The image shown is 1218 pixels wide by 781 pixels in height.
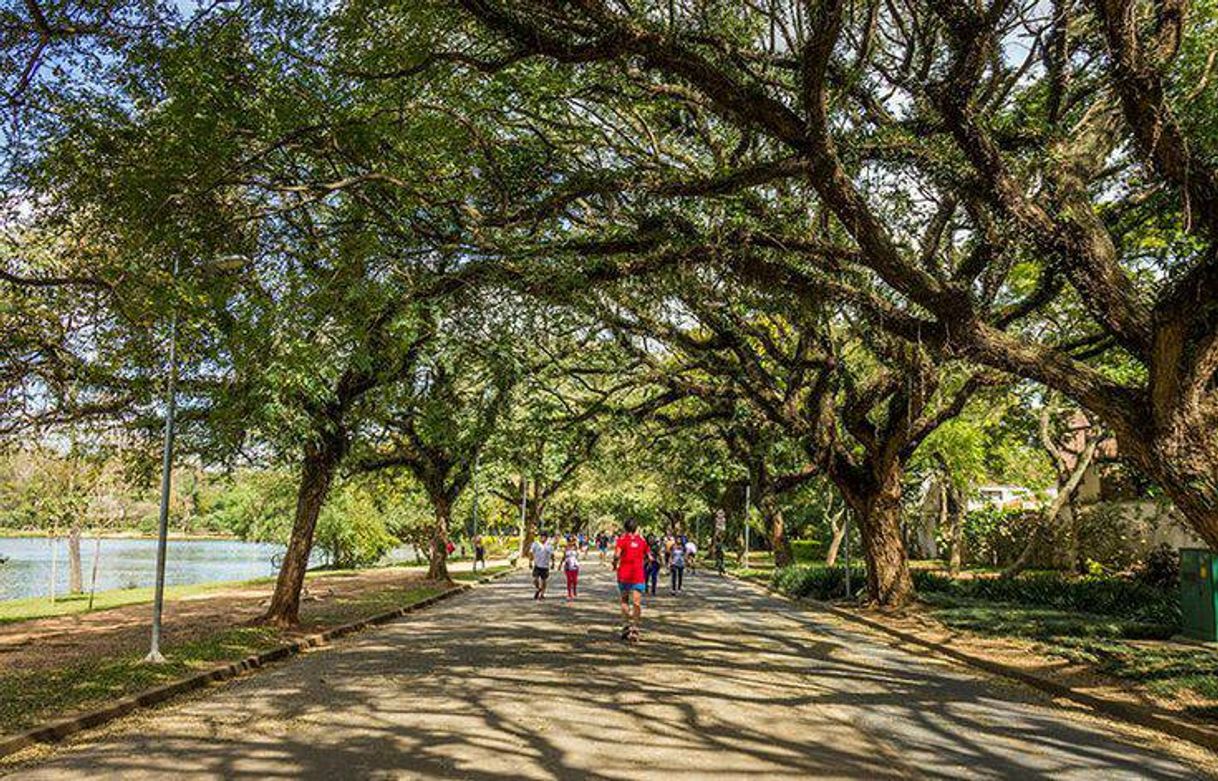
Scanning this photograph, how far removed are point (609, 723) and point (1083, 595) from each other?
594 inches

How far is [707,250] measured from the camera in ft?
33.5

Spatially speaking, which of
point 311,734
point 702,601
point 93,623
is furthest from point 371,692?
point 702,601

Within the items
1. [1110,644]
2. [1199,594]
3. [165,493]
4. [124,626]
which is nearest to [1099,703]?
[1110,644]

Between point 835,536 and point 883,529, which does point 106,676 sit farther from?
point 835,536

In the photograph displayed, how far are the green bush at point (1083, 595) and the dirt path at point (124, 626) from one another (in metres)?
15.7

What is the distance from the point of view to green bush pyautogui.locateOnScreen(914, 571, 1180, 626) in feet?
54.2

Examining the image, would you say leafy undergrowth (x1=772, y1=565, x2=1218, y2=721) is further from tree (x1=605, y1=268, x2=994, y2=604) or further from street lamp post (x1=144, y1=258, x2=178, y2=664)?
street lamp post (x1=144, y1=258, x2=178, y2=664)

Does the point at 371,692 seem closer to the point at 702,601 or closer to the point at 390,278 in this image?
the point at 390,278

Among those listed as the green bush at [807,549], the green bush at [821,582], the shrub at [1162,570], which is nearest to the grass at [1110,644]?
the green bush at [821,582]

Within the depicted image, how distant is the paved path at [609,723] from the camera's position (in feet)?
20.7

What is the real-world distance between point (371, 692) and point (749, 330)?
10.5 meters

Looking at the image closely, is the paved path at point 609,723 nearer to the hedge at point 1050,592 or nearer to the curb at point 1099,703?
the curb at point 1099,703

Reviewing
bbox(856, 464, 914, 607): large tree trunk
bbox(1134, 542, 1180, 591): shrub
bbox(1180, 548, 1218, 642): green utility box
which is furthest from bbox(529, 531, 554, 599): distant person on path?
bbox(1134, 542, 1180, 591): shrub

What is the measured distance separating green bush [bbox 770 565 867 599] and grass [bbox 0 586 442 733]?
1431cm
